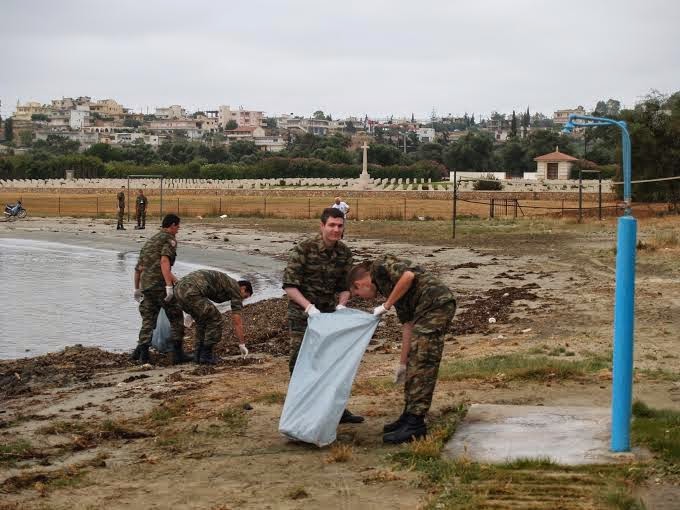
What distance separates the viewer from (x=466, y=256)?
2903 cm

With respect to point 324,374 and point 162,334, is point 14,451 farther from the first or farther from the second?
point 162,334

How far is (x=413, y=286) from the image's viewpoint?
8.09 metres

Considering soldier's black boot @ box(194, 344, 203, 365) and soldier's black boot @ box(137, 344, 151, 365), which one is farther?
soldier's black boot @ box(137, 344, 151, 365)

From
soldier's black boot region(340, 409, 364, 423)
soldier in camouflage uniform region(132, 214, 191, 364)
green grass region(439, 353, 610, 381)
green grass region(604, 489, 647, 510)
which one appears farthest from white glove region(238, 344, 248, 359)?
green grass region(604, 489, 647, 510)

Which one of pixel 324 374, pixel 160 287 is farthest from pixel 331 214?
pixel 160 287

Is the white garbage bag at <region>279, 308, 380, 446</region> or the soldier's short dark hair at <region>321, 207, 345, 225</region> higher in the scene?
the soldier's short dark hair at <region>321, 207, 345, 225</region>

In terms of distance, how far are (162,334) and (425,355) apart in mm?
6203

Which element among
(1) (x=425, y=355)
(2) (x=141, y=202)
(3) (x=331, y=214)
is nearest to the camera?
(1) (x=425, y=355)

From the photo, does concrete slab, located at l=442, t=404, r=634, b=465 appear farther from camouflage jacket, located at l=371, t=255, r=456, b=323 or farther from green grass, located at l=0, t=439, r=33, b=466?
green grass, located at l=0, t=439, r=33, b=466

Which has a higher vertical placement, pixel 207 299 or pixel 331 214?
pixel 331 214

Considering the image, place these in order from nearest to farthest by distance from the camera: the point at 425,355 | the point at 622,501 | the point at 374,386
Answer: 1. the point at 622,501
2. the point at 425,355
3. the point at 374,386

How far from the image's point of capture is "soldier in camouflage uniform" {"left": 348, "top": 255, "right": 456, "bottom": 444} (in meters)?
7.99

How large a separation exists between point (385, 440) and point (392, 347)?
18.6ft

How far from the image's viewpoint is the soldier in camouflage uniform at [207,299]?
41.2 feet
